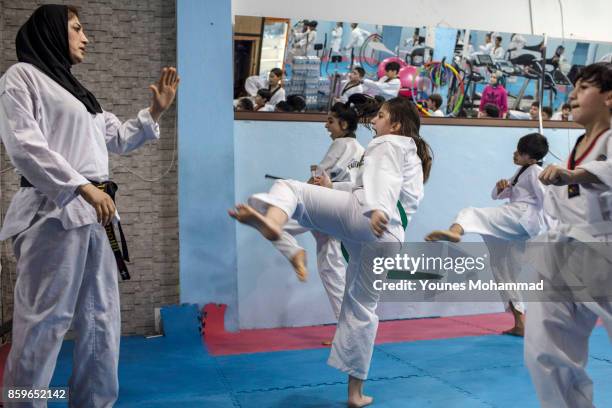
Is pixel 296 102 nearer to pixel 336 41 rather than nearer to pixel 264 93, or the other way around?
pixel 264 93

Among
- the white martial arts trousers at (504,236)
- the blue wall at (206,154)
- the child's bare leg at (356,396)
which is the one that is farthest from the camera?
the blue wall at (206,154)

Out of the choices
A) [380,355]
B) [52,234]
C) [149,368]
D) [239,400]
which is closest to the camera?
[52,234]

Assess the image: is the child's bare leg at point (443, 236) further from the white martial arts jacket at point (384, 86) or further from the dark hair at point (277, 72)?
the white martial arts jacket at point (384, 86)

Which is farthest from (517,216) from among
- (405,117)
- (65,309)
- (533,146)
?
(65,309)

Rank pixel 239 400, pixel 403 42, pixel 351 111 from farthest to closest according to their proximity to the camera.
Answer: pixel 403 42
pixel 351 111
pixel 239 400

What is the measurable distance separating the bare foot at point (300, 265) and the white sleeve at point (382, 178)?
401mm

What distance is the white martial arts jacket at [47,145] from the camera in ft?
7.23

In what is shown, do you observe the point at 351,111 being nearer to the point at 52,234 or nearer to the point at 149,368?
the point at 149,368

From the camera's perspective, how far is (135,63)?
468 centimetres

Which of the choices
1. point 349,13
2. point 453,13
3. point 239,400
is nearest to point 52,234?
point 239,400

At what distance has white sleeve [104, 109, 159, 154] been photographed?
2.83m

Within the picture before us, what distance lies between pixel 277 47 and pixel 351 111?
41.1 inches

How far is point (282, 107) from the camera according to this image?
5.12 metres

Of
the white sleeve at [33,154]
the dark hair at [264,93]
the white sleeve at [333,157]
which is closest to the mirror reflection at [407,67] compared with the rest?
the dark hair at [264,93]
